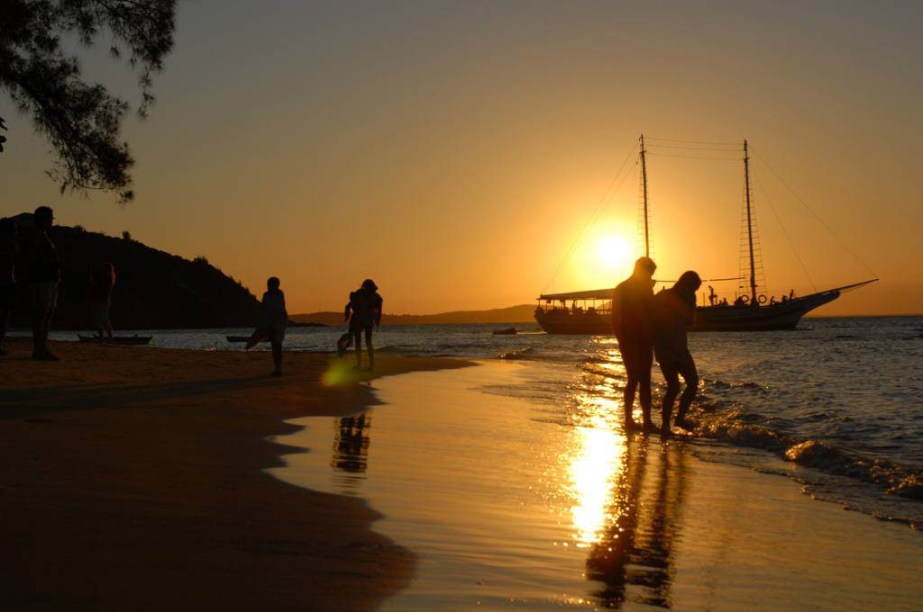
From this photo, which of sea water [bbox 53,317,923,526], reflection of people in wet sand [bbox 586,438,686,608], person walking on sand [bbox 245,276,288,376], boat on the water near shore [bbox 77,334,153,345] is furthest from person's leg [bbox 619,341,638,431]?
boat on the water near shore [bbox 77,334,153,345]

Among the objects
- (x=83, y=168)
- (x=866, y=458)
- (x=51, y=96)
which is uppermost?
(x=51, y=96)

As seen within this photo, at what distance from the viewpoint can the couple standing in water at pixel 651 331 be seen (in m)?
11.2

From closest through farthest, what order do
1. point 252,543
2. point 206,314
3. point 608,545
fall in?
1. point 252,543
2. point 608,545
3. point 206,314

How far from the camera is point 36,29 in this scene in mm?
16594

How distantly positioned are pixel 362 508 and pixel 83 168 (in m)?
14.7

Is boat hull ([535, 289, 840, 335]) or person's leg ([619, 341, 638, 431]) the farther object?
boat hull ([535, 289, 840, 335])

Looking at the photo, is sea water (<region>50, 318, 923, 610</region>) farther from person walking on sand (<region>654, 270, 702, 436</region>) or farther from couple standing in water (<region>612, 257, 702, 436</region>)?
person walking on sand (<region>654, 270, 702, 436</region>)

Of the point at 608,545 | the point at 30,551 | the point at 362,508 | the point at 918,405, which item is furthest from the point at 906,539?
the point at 918,405

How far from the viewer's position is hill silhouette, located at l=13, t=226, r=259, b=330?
321ft

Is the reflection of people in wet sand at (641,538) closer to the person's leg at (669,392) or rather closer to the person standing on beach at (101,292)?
the person's leg at (669,392)

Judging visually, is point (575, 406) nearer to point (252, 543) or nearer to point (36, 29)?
point (252, 543)

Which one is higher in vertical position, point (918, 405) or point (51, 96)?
point (51, 96)

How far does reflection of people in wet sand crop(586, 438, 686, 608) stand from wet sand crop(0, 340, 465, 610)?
91cm

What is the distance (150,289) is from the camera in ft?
411
